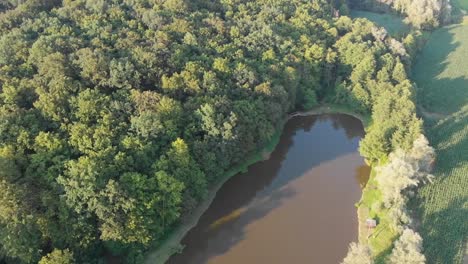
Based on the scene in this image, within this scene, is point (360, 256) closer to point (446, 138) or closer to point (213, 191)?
point (213, 191)

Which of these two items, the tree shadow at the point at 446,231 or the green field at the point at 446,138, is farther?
the green field at the point at 446,138

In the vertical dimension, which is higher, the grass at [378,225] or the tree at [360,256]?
the tree at [360,256]

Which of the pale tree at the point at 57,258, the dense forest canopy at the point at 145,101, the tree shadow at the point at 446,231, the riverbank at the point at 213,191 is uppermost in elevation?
the dense forest canopy at the point at 145,101

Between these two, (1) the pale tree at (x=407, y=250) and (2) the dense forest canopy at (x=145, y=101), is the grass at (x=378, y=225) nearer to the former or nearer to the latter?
(1) the pale tree at (x=407, y=250)

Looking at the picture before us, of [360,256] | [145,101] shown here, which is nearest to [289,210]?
[360,256]

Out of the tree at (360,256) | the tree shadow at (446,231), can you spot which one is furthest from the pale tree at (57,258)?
the tree shadow at (446,231)

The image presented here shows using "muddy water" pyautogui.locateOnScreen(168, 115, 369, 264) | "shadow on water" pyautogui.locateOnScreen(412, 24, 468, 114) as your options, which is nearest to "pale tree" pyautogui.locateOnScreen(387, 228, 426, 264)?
"muddy water" pyautogui.locateOnScreen(168, 115, 369, 264)
